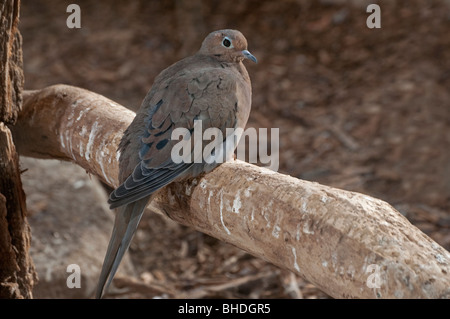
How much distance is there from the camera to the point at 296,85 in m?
6.84

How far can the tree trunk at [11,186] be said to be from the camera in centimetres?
304

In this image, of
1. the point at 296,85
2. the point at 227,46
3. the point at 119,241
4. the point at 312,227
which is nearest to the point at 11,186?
the point at 119,241

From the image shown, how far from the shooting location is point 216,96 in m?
2.84

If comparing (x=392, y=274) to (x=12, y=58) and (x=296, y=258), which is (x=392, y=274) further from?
(x=12, y=58)

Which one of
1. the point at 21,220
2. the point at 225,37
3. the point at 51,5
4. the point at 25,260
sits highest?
the point at 51,5

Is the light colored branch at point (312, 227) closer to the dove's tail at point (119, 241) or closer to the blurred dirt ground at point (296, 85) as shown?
the dove's tail at point (119, 241)

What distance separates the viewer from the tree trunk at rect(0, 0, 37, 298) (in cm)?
304

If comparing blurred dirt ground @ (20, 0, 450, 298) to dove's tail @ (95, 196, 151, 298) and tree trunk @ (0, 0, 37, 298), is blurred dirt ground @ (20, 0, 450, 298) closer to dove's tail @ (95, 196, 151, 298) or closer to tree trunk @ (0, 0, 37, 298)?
tree trunk @ (0, 0, 37, 298)

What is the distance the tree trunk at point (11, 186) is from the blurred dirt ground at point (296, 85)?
1.17m

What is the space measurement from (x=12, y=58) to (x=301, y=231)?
1950mm

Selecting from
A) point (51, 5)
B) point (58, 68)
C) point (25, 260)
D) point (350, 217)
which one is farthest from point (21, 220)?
point (51, 5)

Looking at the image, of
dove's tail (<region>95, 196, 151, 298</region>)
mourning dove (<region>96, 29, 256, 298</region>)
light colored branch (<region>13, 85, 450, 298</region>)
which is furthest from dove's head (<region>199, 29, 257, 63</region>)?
dove's tail (<region>95, 196, 151, 298</region>)

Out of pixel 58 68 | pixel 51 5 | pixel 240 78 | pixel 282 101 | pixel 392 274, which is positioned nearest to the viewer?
pixel 392 274

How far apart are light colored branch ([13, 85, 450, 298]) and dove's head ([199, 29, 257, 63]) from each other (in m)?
0.62
